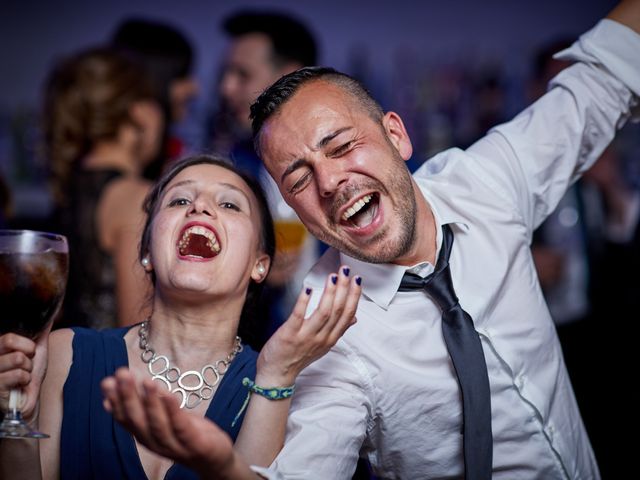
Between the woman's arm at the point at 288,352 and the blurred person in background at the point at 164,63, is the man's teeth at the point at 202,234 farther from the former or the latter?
the blurred person in background at the point at 164,63

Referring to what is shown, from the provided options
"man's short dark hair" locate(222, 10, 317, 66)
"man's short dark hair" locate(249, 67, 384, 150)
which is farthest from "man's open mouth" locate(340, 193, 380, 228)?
"man's short dark hair" locate(222, 10, 317, 66)

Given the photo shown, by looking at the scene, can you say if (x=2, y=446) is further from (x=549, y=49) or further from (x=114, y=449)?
(x=549, y=49)

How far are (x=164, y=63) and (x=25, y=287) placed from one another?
2.07 m

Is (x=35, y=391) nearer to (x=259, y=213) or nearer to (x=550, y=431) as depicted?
(x=259, y=213)

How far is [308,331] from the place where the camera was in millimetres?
1441

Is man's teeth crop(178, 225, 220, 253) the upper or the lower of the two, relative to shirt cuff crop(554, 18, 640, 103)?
lower

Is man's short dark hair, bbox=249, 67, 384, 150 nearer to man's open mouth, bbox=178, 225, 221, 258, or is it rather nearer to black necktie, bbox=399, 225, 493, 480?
man's open mouth, bbox=178, 225, 221, 258

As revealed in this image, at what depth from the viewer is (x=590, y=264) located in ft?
11.3

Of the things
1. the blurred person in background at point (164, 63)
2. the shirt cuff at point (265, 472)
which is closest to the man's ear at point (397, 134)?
the shirt cuff at point (265, 472)

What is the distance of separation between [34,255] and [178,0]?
401 centimetres

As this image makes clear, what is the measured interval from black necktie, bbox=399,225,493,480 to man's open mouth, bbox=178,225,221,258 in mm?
593

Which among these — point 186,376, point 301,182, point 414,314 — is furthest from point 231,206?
point 414,314

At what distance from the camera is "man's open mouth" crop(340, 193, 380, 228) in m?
1.72

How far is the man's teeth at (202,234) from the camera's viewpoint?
176cm
